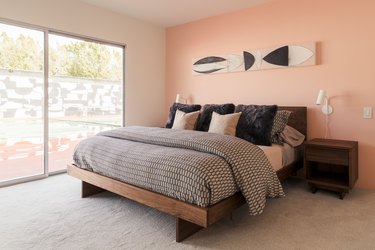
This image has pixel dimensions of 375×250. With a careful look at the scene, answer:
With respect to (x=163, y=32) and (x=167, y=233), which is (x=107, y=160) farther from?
(x=163, y=32)

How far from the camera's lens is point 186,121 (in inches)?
132

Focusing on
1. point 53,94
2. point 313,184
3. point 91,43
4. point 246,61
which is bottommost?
point 313,184

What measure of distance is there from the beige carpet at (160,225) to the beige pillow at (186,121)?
1202mm

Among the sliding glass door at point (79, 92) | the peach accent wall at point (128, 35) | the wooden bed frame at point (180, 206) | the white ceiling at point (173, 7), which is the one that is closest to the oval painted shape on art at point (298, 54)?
the white ceiling at point (173, 7)

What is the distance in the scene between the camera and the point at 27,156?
3.47 metres

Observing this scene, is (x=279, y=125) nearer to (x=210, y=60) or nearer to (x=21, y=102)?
(x=210, y=60)

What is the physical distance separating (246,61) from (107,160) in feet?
8.29

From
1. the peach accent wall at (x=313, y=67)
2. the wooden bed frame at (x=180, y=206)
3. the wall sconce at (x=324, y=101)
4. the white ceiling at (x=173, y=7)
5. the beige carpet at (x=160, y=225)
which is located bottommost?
the beige carpet at (x=160, y=225)

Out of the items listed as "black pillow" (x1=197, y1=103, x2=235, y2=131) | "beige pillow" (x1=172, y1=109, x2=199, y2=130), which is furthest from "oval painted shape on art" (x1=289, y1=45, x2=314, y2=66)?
"beige pillow" (x1=172, y1=109, x2=199, y2=130)

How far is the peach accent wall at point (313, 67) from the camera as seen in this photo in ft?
9.69

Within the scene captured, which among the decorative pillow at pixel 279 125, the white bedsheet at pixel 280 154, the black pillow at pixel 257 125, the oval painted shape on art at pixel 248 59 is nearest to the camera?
the white bedsheet at pixel 280 154

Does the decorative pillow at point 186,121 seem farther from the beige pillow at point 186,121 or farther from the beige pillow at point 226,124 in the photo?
the beige pillow at point 226,124

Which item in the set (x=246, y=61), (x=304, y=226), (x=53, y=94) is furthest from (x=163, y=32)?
(x=304, y=226)

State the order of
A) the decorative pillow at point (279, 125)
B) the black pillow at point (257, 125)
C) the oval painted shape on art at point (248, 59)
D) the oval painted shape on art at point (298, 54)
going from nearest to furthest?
the black pillow at point (257, 125), the decorative pillow at point (279, 125), the oval painted shape on art at point (298, 54), the oval painted shape on art at point (248, 59)
